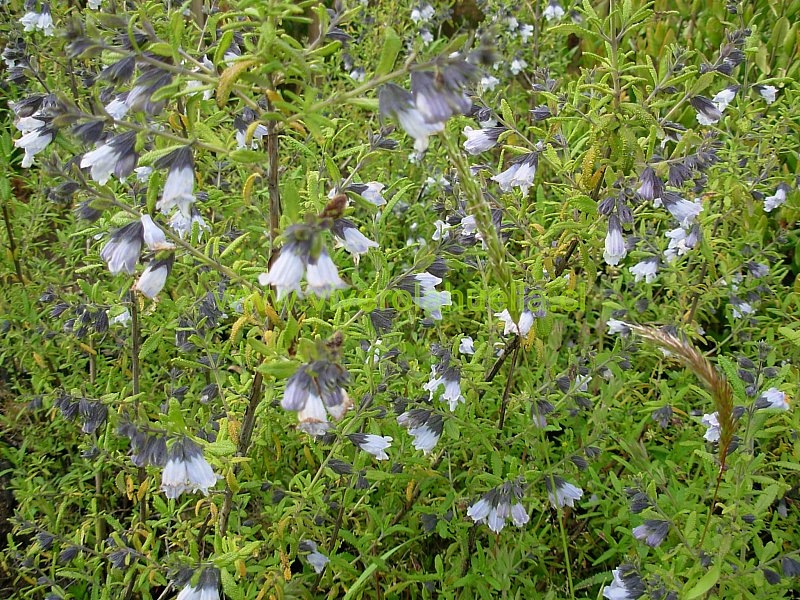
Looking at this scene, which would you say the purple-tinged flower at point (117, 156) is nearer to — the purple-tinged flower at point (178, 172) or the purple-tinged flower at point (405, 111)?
the purple-tinged flower at point (178, 172)

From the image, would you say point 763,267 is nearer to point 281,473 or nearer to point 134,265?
point 281,473

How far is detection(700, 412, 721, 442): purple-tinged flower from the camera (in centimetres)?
252

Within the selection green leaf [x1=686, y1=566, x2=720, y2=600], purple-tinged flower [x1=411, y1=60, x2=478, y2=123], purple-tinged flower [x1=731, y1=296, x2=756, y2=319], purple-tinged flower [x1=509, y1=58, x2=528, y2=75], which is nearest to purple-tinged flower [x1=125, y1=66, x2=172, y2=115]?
purple-tinged flower [x1=411, y1=60, x2=478, y2=123]

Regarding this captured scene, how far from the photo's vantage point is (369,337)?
2.15m

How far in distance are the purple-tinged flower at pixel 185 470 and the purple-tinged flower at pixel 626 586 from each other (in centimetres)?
122

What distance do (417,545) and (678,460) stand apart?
1297 millimetres

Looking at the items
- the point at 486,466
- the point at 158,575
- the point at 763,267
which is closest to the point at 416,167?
the point at 763,267

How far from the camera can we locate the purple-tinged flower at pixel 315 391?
1.33m

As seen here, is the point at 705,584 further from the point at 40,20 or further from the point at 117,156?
the point at 40,20

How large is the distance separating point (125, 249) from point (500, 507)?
136 centimetres

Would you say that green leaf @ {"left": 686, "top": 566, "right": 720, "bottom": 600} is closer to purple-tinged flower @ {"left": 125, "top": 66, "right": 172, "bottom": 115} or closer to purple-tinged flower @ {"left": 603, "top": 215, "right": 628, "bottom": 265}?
purple-tinged flower @ {"left": 603, "top": 215, "right": 628, "bottom": 265}

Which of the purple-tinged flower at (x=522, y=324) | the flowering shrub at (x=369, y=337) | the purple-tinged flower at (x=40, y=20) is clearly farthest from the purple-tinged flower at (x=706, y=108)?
the purple-tinged flower at (x=40, y=20)

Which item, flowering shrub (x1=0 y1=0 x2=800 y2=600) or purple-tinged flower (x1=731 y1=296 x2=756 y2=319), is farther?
purple-tinged flower (x1=731 y1=296 x2=756 y2=319)

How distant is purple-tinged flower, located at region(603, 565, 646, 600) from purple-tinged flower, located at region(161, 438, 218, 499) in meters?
1.22
